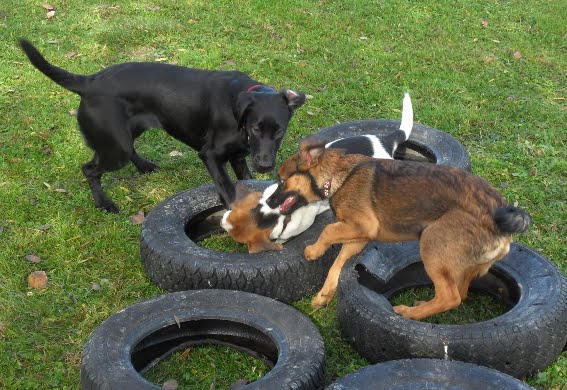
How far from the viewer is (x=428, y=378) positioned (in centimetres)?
375

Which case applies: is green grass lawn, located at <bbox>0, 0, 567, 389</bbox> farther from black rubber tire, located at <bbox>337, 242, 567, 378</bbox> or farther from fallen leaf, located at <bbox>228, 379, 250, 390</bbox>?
black rubber tire, located at <bbox>337, 242, 567, 378</bbox>

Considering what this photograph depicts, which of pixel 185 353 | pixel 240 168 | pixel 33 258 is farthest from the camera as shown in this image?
pixel 240 168

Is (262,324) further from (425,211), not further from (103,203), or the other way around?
(103,203)

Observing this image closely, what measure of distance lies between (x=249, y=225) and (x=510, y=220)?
194cm

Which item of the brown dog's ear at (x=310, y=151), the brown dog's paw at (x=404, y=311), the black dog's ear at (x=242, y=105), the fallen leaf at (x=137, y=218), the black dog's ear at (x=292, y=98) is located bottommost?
the fallen leaf at (x=137, y=218)

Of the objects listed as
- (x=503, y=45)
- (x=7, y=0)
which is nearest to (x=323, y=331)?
(x=503, y=45)

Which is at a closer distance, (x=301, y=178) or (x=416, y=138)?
(x=301, y=178)

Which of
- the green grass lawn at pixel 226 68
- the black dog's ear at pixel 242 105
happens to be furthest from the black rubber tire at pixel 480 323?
the black dog's ear at pixel 242 105

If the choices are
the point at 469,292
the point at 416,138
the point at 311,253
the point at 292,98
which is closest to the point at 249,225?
the point at 311,253

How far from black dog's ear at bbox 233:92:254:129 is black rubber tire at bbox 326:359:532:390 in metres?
2.70

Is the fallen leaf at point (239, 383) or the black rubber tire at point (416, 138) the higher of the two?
the black rubber tire at point (416, 138)

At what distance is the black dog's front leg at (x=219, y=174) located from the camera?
5.88m

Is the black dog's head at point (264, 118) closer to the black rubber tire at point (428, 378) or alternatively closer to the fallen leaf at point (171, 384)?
the fallen leaf at point (171, 384)

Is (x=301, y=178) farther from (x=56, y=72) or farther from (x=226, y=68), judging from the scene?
(x=226, y=68)
